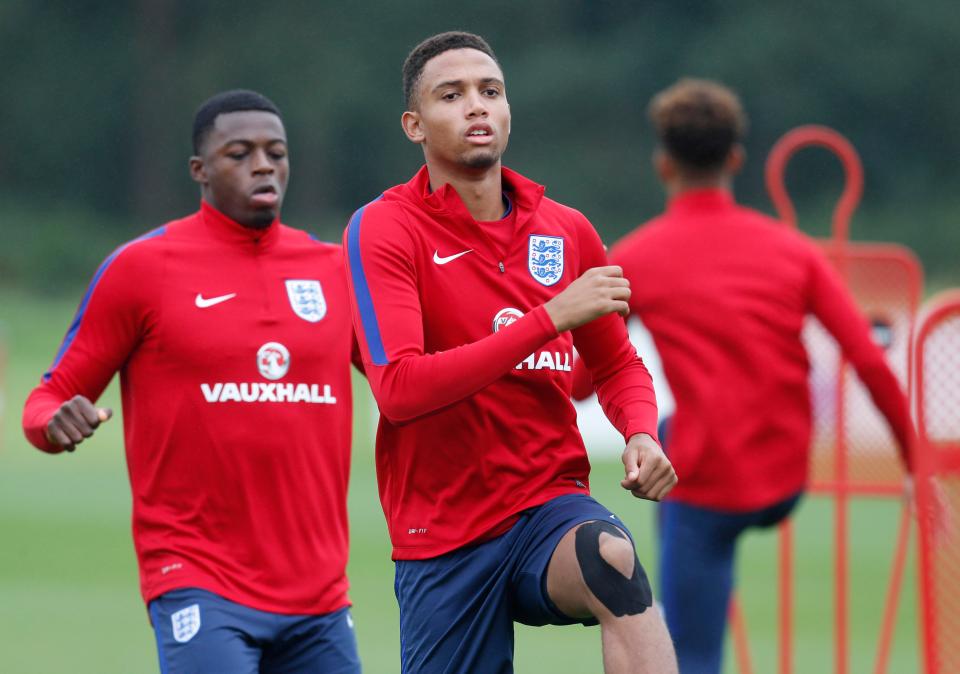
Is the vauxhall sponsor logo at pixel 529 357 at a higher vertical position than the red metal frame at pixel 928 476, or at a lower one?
higher

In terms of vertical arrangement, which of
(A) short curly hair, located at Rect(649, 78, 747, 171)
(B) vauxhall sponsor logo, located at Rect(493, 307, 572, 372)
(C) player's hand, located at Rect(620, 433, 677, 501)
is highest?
(A) short curly hair, located at Rect(649, 78, 747, 171)

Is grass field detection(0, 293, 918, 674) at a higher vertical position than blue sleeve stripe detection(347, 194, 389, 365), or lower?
lower

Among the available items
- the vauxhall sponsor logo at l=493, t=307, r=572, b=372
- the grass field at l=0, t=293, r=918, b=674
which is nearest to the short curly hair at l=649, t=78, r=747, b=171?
the vauxhall sponsor logo at l=493, t=307, r=572, b=372

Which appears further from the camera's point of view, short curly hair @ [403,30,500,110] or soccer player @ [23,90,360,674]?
soccer player @ [23,90,360,674]

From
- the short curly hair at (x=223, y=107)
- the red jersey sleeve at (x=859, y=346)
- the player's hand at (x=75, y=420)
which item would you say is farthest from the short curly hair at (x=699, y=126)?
the player's hand at (x=75, y=420)

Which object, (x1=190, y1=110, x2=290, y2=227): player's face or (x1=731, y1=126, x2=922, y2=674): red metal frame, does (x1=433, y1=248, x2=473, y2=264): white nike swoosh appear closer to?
(x1=190, y1=110, x2=290, y2=227): player's face

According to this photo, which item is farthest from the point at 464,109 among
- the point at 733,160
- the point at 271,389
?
→ the point at 733,160

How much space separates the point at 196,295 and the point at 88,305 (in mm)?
319

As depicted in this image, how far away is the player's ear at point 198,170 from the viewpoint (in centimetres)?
532

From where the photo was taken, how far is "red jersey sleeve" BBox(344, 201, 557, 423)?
12.6 feet

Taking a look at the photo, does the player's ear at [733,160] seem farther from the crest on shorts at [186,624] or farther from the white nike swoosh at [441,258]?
the crest on shorts at [186,624]

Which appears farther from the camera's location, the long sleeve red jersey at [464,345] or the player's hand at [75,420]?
the player's hand at [75,420]

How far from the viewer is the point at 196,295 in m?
4.99

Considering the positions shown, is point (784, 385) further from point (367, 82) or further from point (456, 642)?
point (367, 82)
